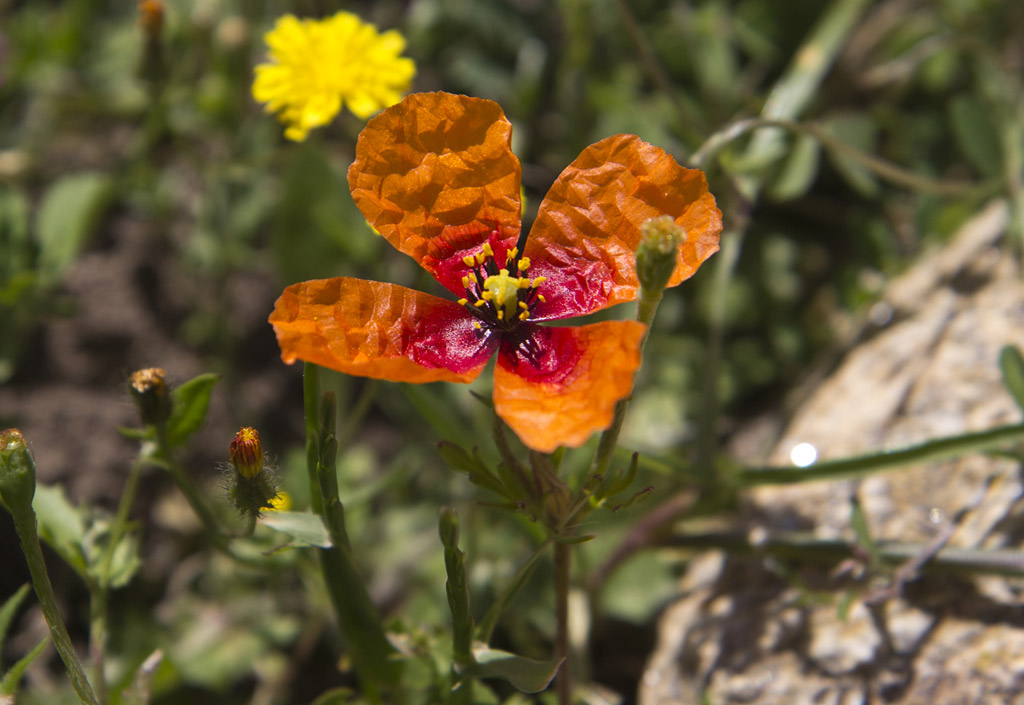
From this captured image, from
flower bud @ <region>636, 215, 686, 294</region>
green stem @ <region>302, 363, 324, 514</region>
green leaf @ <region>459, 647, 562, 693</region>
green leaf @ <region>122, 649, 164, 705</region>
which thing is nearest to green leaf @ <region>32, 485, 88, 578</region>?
green leaf @ <region>122, 649, 164, 705</region>

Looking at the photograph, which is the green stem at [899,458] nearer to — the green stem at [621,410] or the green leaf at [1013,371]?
the green leaf at [1013,371]

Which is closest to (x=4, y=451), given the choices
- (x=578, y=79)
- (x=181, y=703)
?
(x=181, y=703)

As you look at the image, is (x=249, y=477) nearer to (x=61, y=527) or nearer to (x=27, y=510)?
(x=27, y=510)

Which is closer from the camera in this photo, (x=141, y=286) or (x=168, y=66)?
(x=168, y=66)

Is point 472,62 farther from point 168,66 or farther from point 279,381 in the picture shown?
point 279,381

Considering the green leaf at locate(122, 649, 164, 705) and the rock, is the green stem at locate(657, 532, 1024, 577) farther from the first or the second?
the green leaf at locate(122, 649, 164, 705)

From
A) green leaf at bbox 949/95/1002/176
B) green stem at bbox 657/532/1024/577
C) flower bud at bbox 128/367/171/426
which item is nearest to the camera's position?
flower bud at bbox 128/367/171/426

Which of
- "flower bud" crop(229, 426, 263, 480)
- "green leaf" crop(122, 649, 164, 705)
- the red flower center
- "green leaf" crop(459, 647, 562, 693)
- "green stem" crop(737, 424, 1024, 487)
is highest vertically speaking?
the red flower center

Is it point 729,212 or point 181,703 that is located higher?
point 729,212
